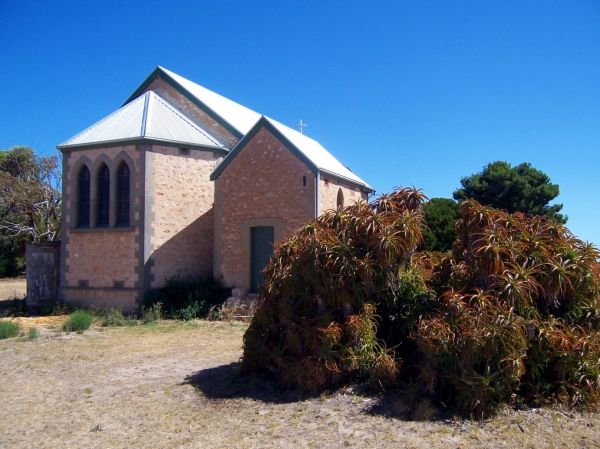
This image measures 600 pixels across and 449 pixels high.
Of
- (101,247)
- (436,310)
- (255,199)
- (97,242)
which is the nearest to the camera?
(436,310)

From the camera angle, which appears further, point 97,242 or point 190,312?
point 97,242

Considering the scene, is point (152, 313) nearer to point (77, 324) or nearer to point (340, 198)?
point (77, 324)

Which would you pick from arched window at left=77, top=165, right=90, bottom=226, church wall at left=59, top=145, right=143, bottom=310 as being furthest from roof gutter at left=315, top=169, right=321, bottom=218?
arched window at left=77, top=165, right=90, bottom=226

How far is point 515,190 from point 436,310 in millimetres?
21579

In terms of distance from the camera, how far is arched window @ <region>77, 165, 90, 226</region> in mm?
18141

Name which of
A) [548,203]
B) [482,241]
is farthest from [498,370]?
[548,203]

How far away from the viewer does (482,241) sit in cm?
684

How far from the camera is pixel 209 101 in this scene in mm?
20797

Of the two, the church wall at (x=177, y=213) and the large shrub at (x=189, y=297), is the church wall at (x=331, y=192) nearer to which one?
the large shrub at (x=189, y=297)

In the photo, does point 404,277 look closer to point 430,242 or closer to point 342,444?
point 342,444

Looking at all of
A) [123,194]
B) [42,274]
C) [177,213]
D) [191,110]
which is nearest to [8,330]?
[42,274]

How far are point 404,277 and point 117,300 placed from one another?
11956 mm

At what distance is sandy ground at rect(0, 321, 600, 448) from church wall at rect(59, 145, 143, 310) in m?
6.94

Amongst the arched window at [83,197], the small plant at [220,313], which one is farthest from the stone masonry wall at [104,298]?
the small plant at [220,313]
